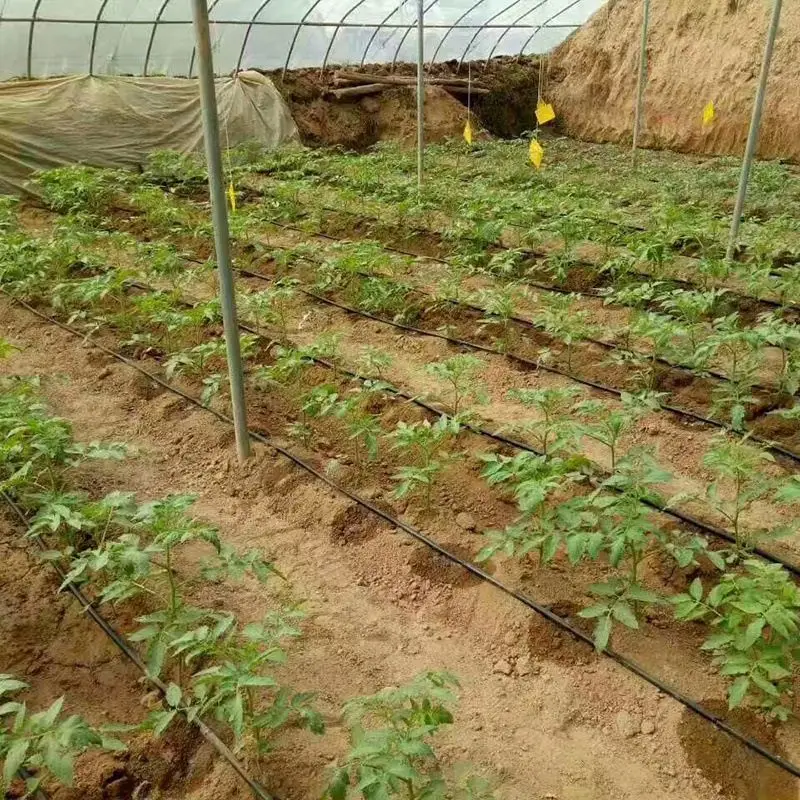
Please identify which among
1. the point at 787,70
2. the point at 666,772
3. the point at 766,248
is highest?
the point at 787,70

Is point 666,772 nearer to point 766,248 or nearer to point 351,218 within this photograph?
point 766,248

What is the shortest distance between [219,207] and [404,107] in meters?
13.1

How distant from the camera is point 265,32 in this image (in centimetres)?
1398

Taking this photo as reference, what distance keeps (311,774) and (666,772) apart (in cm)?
115

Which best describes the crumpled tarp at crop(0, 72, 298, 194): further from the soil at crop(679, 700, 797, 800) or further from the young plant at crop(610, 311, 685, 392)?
the soil at crop(679, 700, 797, 800)

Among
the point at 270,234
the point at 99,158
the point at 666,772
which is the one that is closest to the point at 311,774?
the point at 666,772

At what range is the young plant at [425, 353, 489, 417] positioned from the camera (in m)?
4.02

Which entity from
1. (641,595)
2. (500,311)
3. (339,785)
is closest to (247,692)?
(339,785)

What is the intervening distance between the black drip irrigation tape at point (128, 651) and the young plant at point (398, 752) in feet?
0.89

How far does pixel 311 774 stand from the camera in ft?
8.09

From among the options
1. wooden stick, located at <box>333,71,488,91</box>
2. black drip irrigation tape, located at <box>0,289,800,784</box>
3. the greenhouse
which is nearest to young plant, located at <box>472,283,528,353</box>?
the greenhouse

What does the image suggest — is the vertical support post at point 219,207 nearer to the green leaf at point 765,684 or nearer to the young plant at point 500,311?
the young plant at point 500,311

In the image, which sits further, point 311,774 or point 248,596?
point 248,596

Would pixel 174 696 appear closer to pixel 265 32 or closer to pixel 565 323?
pixel 565 323
